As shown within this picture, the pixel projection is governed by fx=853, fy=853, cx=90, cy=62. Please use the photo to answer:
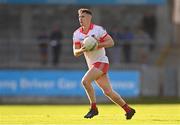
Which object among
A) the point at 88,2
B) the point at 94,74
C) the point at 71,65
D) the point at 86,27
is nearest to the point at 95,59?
the point at 94,74

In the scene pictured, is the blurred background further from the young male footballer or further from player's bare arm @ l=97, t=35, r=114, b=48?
player's bare arm @ l=97, t=35, r=114, b=48

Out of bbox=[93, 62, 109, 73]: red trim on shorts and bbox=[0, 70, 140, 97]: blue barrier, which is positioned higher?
bbox=[93, 62, 109, 73]: red trim on shorts

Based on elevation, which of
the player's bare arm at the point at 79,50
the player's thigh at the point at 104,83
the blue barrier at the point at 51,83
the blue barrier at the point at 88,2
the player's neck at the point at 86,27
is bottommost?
the blue barrier at the point at 51,83

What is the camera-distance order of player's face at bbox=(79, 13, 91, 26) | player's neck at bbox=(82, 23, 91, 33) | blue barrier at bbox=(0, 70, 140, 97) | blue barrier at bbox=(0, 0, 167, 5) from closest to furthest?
player's face at bbox=(79, 13, 91, 26) < player's neck at bbox=(82, 23, 91, 33) < blue barrier at bbox=(0, 70, 140, 97) < blue barrier at bbox=(0, 0, 167, 5)

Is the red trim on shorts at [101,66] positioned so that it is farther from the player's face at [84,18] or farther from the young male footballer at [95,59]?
the player's face at [84,18]

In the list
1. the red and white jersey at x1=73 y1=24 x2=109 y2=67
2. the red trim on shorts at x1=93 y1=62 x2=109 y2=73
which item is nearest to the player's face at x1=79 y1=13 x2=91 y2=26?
the red and white jersey at x1=73 y1=24 x2=109 y2=67

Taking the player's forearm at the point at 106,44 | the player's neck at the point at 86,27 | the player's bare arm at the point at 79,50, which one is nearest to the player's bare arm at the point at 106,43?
the player's forearm at the point at 106,44

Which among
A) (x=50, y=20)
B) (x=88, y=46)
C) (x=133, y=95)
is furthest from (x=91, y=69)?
(x=50, y=20)

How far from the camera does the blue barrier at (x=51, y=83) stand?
32.5 meters

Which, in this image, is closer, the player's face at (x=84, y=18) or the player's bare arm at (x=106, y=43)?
the player's bare arm at (x=106, y=43)

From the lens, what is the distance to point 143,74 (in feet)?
110

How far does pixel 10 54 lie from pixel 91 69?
49.7ft

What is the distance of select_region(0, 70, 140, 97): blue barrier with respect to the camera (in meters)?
32.5

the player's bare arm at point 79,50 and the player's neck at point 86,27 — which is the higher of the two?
the player's neck at point 86,27
